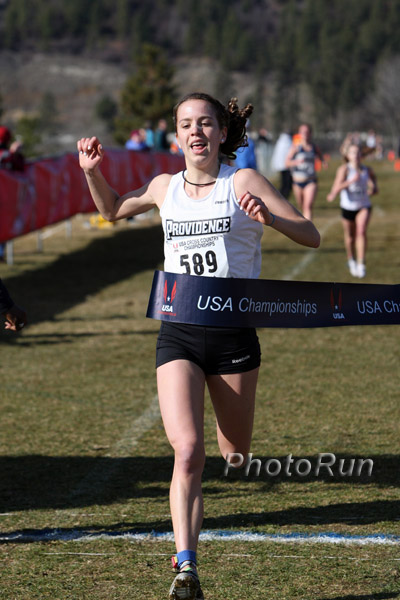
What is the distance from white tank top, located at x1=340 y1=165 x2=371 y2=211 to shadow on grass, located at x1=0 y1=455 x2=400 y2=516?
8.39 m

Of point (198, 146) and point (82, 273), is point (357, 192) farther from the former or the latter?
point (198, 146)

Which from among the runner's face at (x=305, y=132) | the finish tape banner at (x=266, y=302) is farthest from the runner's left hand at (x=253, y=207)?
the runner's face at (x=305, y=132)

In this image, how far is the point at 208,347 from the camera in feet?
14.3

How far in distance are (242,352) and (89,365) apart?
16.2 feet

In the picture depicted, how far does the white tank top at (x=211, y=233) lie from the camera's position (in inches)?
171

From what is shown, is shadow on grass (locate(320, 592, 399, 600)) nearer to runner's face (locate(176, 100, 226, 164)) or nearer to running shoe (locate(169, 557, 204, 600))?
running shoe (locate(169, 557, 204, 600))

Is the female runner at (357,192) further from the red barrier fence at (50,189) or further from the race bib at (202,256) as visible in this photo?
the race bib at (202,256)

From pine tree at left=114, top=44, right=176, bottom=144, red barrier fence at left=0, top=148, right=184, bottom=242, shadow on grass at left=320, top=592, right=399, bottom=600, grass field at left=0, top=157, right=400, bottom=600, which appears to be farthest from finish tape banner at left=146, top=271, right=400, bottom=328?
pine tree at left=114, top=44, right=176, bottom=144

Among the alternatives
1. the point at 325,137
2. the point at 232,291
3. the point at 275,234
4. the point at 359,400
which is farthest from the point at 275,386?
the point at 325,137

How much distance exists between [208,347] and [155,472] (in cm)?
182

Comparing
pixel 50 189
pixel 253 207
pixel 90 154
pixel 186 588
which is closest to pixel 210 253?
pixel 253 207

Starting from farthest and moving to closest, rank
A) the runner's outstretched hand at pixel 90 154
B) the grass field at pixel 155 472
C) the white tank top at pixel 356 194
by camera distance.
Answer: the white tank top at pixel 356 194 → the runner's outstretched hand at pixel 90 154 → the grass field at pixel 155 472

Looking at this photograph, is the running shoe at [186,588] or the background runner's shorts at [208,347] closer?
the running shoe at [186,588]

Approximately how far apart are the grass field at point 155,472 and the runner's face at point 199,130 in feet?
6.03
